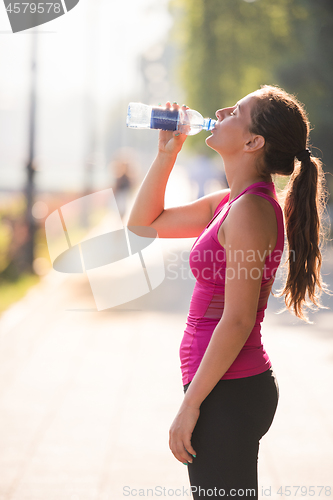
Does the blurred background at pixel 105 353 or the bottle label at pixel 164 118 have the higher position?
the bottle label at pixel 164 118

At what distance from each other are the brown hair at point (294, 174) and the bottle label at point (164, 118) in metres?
0.47

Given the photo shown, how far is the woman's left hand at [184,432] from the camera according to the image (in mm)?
1650

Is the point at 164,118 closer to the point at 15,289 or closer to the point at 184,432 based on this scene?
the point at 184,432

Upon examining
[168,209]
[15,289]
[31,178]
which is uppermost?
[168,209]

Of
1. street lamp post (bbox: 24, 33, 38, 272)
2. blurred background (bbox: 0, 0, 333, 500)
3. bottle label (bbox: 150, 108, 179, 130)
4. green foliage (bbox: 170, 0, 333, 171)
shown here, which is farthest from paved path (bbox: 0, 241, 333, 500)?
green foliage (bbox: 170, 0, 333, 171)

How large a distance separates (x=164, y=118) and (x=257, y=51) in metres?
15.8

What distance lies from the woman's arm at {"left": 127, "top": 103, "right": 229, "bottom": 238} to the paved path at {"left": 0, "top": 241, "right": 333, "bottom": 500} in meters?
1.63

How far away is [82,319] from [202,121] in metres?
4.54

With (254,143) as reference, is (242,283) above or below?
below

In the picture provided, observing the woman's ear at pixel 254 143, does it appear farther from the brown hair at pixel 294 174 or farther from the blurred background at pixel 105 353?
the blurred background at pixel 105 353

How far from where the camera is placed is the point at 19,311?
690 cm

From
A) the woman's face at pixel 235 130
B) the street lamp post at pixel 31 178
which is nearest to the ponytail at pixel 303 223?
the woman's face at pixel 235 130

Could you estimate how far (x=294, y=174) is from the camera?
1939mm

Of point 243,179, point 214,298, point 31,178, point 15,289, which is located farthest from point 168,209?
point 31,178
